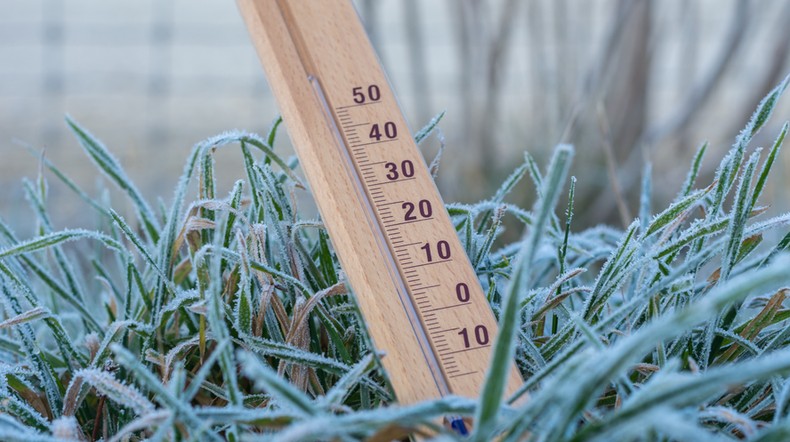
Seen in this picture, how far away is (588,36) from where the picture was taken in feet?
7.38

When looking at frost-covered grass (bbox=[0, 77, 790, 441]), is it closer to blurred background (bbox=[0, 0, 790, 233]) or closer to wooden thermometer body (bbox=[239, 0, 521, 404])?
wooden thermometer body (bbox=[239, 0, 521, 404])

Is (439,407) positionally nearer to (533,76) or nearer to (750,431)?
(750,431)

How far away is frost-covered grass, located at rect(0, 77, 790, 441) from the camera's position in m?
0.38

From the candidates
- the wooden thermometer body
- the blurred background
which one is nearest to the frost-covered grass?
the wooden thermometer body

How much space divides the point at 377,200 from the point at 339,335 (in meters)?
0.09

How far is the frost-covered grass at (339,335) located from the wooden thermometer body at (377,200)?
0.11ft

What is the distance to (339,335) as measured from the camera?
55 centimetres

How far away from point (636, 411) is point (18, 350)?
0.46 m

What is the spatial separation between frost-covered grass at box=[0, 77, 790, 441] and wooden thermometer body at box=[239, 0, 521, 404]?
32 millimetres

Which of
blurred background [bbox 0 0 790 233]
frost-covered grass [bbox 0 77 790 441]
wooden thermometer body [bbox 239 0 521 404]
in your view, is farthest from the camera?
blurred background [bbox 0 0 790 233]

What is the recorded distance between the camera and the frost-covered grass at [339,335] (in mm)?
383

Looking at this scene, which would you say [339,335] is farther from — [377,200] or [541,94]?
[541,94]

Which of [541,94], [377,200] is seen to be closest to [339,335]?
[377,200]

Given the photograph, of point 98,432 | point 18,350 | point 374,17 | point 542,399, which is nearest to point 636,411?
point 542,399
